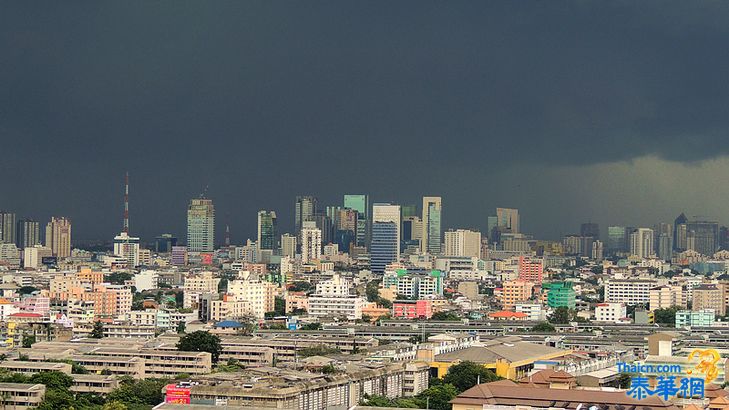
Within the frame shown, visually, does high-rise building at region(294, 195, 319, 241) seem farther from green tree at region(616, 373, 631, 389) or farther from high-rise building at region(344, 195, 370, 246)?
green tree at region(616, 373, 631, 389)

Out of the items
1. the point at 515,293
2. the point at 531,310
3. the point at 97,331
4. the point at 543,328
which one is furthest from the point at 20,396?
the point at 515,293

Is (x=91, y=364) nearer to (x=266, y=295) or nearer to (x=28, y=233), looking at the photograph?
(x=266, y=295)

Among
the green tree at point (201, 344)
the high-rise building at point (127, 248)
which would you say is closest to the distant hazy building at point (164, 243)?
the high-rise building at point (127, 248)

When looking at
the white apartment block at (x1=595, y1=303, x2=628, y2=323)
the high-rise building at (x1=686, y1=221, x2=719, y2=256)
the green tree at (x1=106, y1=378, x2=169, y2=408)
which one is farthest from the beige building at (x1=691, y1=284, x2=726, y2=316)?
the high-rise building at (x1=686, y1=221, x2=719, y2=256)

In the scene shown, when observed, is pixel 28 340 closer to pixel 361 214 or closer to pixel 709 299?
pixel 709 299

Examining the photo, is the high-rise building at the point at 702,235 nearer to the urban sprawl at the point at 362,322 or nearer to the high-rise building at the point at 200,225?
the urban sprawl at the point at 362,322

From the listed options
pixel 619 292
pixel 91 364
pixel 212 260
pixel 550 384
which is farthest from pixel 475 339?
pixel 212 260
